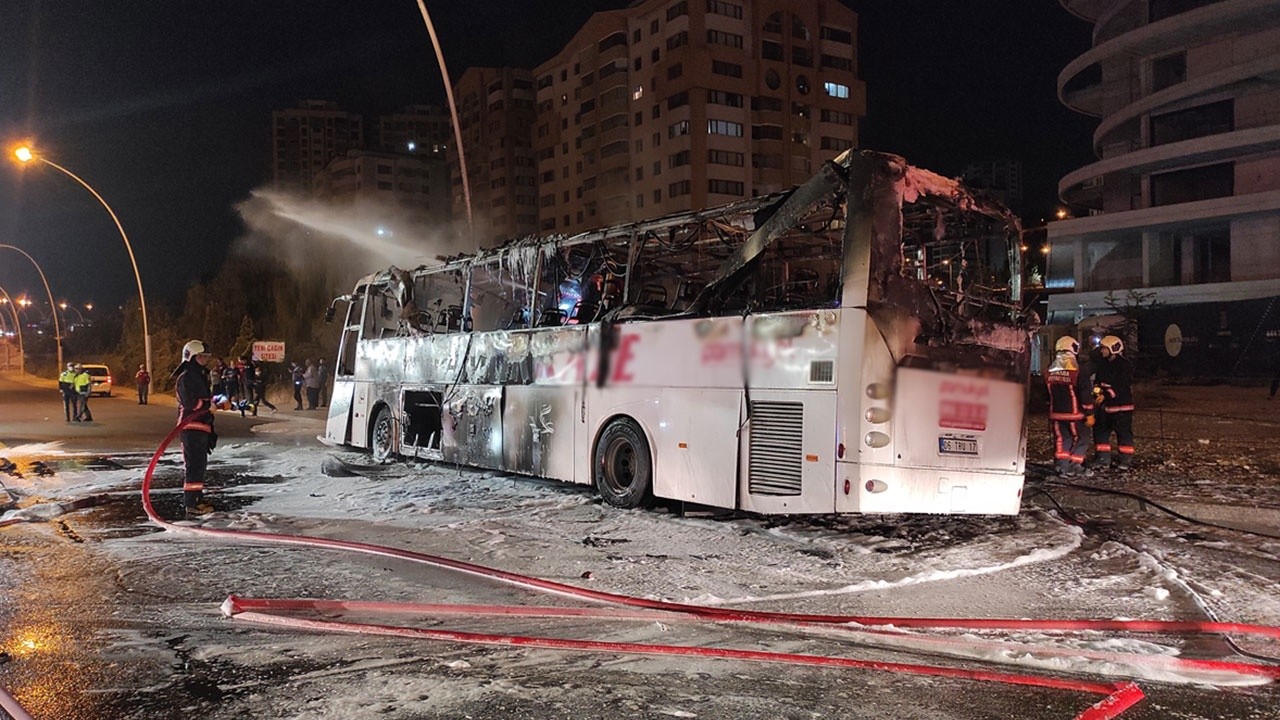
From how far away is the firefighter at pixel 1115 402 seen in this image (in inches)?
421

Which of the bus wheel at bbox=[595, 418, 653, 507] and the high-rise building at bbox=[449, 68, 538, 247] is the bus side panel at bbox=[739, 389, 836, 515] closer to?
the bus wheel at bbox=[595, 418, 653, 507]

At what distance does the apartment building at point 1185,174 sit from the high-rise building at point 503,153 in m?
49.7

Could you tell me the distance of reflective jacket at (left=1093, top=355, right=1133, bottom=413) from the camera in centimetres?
1070

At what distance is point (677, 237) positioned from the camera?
9156 mm

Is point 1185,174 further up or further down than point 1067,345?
further up

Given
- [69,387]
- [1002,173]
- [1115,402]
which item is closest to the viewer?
[1115,402]

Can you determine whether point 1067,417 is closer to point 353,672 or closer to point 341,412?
point 353,672

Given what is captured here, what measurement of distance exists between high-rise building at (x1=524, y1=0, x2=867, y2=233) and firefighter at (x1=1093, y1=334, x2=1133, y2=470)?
49.4 meters

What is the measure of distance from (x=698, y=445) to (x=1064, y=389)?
559 centimetres

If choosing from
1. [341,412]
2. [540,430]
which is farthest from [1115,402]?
[341,412]

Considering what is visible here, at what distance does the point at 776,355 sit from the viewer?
7.21 meters

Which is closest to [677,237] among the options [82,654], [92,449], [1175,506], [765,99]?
[1175,506]

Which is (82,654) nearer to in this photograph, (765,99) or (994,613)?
(994,613)

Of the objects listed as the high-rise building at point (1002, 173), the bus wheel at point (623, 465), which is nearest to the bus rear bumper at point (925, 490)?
the bus wheel at point (623, 465)
